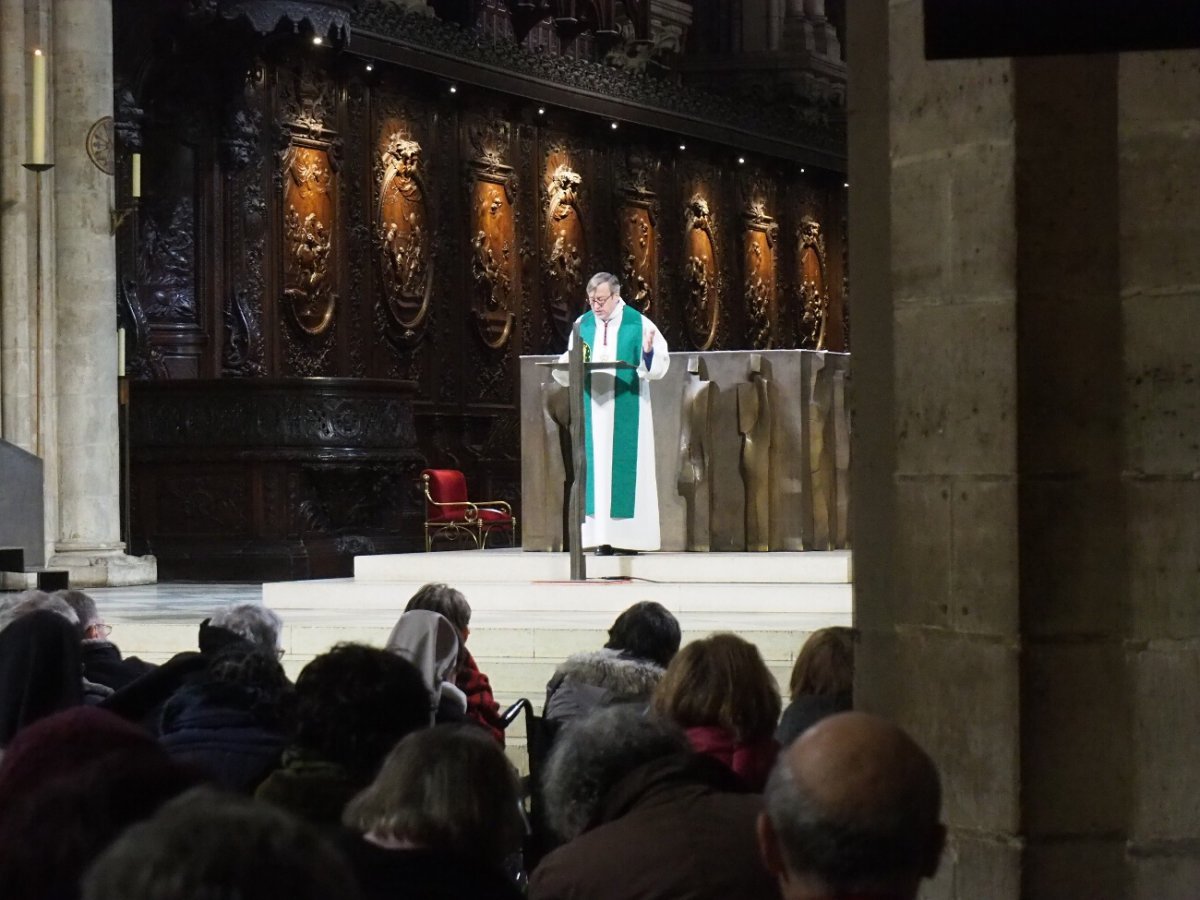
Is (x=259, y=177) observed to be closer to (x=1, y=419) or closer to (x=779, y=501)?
(x=1, y=419)

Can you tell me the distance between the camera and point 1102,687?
14.0 ft

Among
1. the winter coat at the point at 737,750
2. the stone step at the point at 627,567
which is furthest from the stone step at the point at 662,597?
the winter coat at the point at 737,750

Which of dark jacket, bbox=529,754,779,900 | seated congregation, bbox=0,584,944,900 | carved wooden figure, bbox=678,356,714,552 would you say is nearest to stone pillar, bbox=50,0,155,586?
carved wooden figure, bbox=678,356,714,552

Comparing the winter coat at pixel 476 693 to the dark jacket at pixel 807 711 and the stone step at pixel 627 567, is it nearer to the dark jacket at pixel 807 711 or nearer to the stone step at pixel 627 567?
the dark jacket at pixel 807 711

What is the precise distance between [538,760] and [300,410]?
10439 mm

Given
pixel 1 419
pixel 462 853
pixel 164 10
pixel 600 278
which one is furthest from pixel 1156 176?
pixel 164 10

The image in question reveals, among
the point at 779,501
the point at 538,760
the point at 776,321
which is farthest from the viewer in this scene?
the point at 776,321

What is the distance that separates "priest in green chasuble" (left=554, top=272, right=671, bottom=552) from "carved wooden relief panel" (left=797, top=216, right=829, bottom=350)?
542 inches

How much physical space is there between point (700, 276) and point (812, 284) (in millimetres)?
3098

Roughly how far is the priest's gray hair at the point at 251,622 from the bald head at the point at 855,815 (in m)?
3.43

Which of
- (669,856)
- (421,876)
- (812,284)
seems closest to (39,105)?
(669,856)

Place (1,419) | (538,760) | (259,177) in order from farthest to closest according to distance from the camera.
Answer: (259,177)
(1,419)
(538,760)

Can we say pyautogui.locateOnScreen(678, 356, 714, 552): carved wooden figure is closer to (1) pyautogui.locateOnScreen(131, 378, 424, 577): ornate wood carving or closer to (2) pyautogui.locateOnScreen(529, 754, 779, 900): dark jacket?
(1) pyautogui.locateOnScreen(131, 378, 424, 577): ornate wood carving

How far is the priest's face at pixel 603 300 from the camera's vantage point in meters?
11.6
